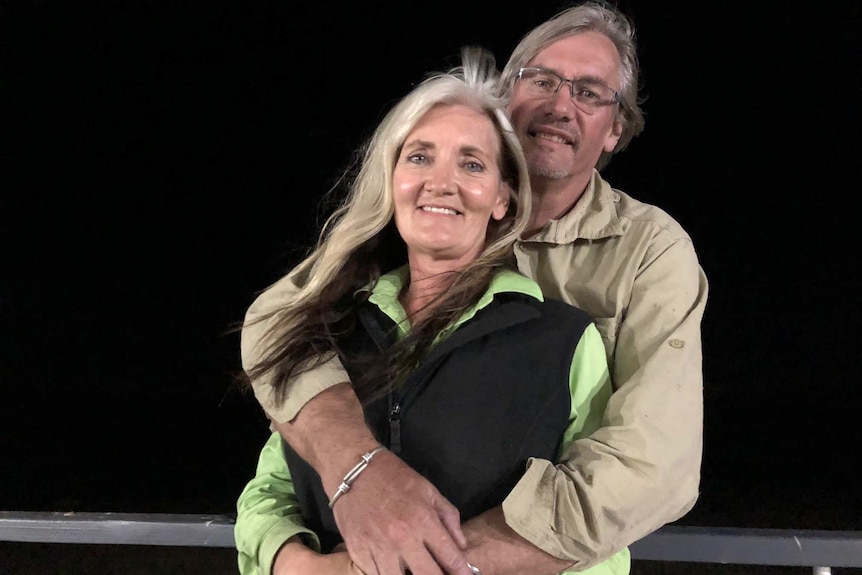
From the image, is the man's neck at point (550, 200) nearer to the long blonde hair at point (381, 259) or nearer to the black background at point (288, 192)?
the long blonde hair at point (381, 259)

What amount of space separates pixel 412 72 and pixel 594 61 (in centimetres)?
125

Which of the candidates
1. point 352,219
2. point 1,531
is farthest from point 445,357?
point 1,531

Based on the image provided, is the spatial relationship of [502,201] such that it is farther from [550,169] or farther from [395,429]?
[395,429]

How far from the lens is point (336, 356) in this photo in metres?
1.12

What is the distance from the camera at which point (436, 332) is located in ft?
3.48

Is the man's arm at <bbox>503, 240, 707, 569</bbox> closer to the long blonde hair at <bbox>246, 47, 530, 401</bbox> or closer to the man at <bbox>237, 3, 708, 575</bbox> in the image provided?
the man at <bbox>237, 3, 708, 575</bbox>

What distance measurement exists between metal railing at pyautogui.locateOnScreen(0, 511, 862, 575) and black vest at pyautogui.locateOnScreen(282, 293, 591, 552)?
17.1 inches

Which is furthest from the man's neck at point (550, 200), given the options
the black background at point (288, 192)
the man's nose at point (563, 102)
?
the black background at point (288, 192)

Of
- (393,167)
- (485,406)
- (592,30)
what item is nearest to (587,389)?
(485,406)

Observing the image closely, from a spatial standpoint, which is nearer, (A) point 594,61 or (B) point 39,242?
(A) point 594,61

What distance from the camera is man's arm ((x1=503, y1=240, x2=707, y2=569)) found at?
0.90 m

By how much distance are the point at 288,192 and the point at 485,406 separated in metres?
2.06

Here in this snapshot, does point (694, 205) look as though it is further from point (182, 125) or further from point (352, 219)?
point (182, 125)

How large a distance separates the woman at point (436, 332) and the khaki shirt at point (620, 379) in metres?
0.06
